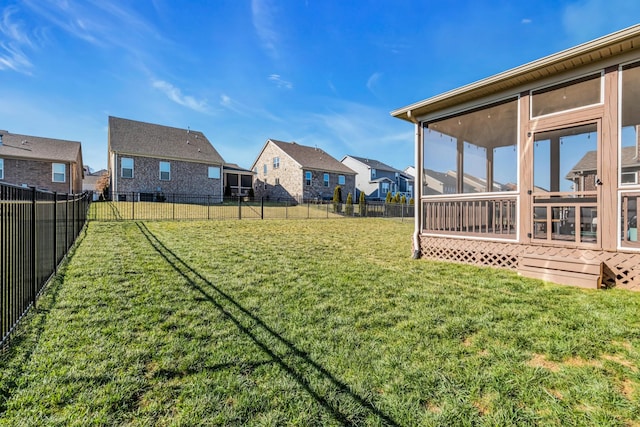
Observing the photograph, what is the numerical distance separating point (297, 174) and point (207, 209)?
11339 mm

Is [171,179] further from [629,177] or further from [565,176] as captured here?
[629,177]

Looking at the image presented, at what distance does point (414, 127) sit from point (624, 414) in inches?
254

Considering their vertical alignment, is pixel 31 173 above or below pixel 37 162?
below

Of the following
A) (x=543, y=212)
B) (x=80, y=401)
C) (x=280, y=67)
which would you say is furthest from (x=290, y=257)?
(x=280, y=67)

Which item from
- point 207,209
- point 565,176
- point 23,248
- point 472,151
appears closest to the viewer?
point 23,248

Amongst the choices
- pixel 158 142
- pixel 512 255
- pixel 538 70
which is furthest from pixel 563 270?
pixel 158 142

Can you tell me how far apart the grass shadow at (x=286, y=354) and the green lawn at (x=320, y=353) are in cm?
1

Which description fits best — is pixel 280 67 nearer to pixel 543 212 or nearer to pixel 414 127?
pixel 414 127

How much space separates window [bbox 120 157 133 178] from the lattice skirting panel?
68.3 ft

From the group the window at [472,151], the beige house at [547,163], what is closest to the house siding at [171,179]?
the window at [472,151]

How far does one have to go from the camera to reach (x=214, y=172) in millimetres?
23891

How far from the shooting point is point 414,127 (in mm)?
7258

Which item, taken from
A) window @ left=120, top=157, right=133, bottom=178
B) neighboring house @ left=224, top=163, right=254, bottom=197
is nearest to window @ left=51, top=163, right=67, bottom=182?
window @ left=120, top=157, right=133, bottom=178

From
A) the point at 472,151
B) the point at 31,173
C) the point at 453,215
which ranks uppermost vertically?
the point at 31,173
